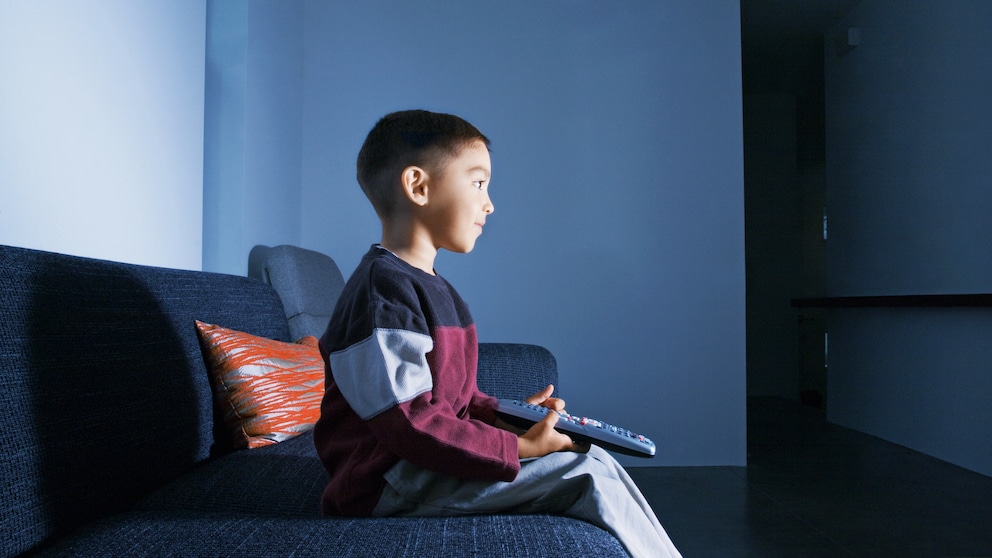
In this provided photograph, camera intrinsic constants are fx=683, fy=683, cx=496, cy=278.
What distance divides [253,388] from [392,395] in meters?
0.66

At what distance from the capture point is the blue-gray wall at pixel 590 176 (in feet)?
9.41

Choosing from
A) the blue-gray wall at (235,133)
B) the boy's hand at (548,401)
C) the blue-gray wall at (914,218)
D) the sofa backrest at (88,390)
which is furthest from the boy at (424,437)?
the blue-gray wall at (914,218)

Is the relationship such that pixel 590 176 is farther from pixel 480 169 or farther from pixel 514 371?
pixel 480 169

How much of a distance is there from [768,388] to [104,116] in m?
4.95

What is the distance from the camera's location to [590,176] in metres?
2.91

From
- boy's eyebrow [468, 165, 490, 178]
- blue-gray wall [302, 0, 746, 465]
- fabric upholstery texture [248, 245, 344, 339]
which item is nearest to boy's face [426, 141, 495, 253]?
boy's eyebrow [468, 165, 490, 178]

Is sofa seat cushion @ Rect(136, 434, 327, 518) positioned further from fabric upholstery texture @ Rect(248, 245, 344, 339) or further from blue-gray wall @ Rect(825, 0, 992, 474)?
blue-gray wall @ Rect(825, 0, 992, 474)

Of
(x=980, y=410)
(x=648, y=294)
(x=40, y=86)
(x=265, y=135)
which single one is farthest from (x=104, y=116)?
(x=980, y=410)

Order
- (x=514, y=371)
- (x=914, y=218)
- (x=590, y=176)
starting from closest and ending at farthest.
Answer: (x=514, y=371)
(x=590, y=176)
(x=914, y=218)

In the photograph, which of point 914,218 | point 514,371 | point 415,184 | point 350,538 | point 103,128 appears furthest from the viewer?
point 914,218

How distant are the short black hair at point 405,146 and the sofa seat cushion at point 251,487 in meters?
0.43

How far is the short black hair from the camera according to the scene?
1000 millimetres

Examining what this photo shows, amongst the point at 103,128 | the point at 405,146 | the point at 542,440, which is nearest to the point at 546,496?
the point at 542,440

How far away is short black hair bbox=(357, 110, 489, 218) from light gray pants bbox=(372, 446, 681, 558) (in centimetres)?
41
